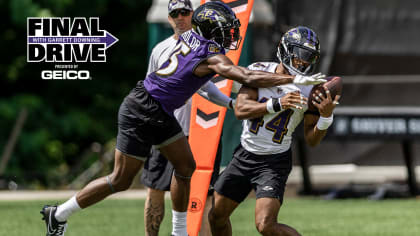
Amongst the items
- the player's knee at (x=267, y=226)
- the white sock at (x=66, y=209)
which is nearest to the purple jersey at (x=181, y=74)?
the white sock at (x=66, y=209)

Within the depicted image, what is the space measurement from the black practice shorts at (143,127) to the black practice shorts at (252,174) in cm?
55

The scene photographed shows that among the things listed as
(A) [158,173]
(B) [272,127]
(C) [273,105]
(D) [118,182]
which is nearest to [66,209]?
(D) [118,182]

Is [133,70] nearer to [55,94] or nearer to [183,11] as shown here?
[55,94]

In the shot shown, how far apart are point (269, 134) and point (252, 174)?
366 mm

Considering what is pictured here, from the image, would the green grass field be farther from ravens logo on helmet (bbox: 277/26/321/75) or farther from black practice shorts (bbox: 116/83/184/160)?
ravens logo on helmet (bbox: 277/26/321/75)

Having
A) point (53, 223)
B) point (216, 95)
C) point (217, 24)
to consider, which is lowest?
point (53, 223)

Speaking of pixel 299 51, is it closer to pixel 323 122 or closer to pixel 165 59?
pixel 323 122

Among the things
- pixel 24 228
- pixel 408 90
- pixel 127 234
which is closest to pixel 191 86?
pixel 127 234

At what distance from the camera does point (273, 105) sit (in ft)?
21.5

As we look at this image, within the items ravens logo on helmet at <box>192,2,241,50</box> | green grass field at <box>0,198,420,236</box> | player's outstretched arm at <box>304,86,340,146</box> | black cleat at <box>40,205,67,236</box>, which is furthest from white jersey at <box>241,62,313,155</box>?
green grass field at <box>0,198,420,236</box>

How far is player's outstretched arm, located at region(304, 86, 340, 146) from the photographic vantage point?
655 cm

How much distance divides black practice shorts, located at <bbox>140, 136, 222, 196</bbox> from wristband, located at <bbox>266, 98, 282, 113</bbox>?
1.53 m

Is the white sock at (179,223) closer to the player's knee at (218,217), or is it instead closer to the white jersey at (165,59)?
the player's knee at (218,217)

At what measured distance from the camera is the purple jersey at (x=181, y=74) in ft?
21.9
